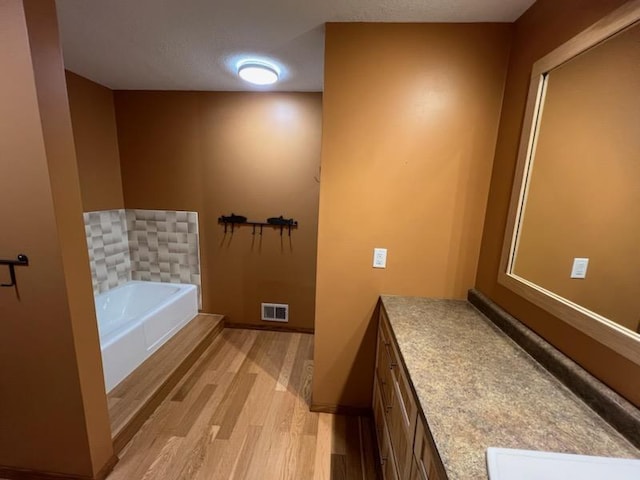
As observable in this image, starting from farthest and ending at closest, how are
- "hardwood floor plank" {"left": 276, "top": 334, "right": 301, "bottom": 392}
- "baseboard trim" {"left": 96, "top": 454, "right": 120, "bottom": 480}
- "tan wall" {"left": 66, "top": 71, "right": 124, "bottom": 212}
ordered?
"tan wall" {"left": 66, "top": 71, "right": 124, "bottom": 212}, "hardwood floor plank" {"left": 276, "top": 334, "right": 301, "bottom": 392}, "baseboard trim" {"left": 96, "top": 454, "right": 120, "bottom": 480}

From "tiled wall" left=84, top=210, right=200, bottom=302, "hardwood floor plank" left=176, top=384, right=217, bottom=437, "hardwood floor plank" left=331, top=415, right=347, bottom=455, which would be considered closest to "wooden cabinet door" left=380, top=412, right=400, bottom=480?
"hardwood floor plank" left=331, top=415, right=347, bottom=455

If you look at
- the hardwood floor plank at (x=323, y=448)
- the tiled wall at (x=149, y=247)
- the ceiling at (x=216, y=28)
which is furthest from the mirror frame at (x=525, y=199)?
the tiled wall at (x=149, y=247)

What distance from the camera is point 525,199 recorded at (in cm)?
131

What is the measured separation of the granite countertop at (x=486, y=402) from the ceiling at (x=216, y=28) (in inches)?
61.7

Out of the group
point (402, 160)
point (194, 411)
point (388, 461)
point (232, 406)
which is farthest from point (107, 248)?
point (388, 461)

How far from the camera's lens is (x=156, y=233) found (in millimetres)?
2951

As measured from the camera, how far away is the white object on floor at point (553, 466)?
25.1 inches

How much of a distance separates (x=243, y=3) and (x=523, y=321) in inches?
79.1

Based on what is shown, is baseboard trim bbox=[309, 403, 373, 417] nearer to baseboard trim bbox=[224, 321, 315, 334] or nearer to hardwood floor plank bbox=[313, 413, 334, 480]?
hardwood floor plank bbox=[313, 413, 334, 480]

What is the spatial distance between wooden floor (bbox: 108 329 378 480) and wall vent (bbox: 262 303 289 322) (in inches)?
23.6

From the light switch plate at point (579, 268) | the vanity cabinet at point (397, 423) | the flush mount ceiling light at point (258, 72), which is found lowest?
the vanity cabinet at point (397, 423)

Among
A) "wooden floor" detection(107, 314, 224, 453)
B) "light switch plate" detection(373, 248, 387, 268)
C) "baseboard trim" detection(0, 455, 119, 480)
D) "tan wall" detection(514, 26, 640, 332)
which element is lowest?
"baseboard trim" detection(0, 455, 119, 480)

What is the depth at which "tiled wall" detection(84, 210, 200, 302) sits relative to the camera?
9.22 ft

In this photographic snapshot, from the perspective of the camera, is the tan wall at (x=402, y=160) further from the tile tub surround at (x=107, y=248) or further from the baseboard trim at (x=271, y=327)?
the tile tub surround at (x=107, y=248)
